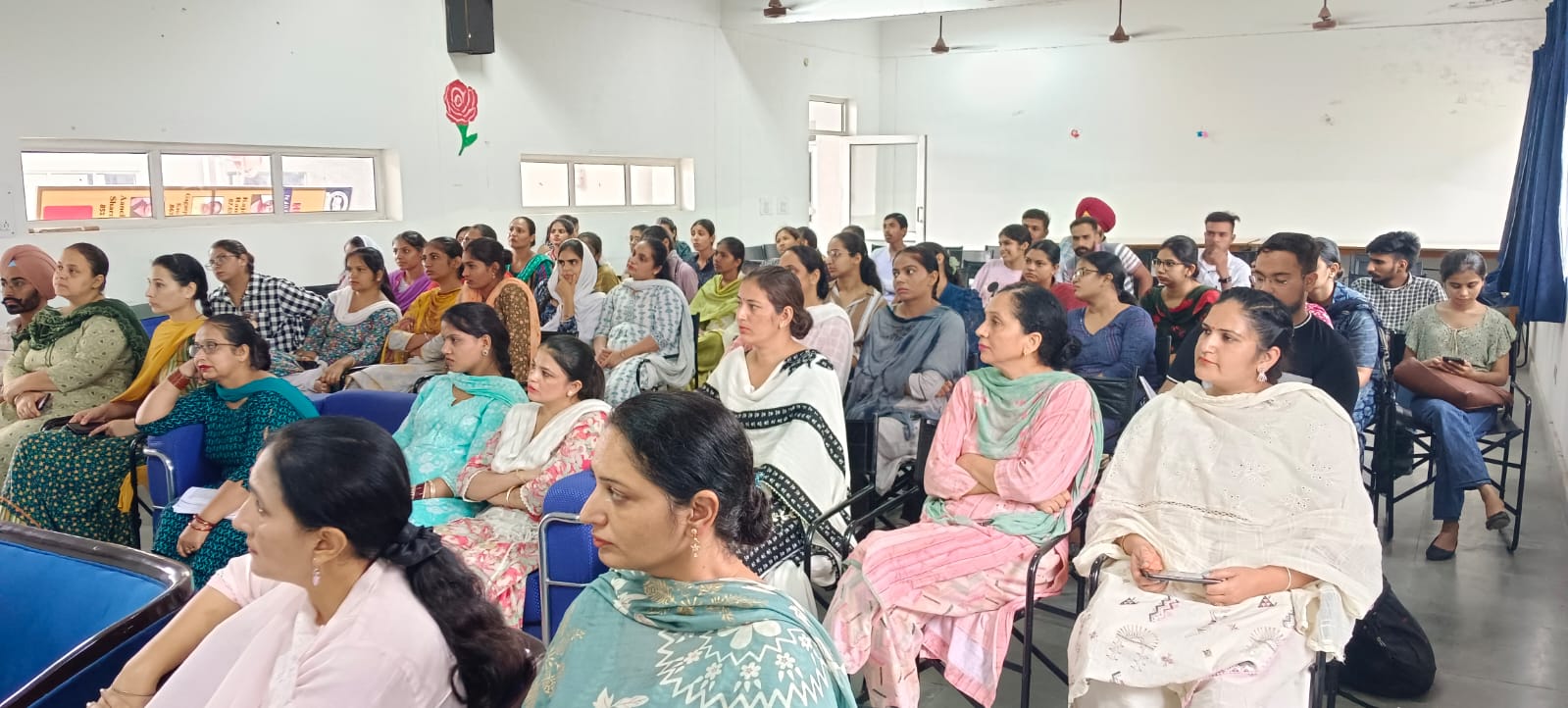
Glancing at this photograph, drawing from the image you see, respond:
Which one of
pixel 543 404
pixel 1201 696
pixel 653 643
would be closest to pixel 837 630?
pixel 1201 696

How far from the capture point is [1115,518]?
238 cm

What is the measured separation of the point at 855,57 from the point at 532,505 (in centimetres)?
996

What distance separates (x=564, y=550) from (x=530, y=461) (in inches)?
17.4

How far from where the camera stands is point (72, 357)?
148 inches

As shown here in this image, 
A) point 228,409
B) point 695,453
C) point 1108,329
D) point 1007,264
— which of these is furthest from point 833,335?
point 695,453

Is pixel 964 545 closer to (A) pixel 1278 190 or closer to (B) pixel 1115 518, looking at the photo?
(B) pixel 1115 518

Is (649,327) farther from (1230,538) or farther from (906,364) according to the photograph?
(1230,538)

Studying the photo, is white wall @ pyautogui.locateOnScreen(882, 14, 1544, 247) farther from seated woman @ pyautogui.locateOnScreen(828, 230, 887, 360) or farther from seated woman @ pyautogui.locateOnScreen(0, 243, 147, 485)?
seated woman @ pyautogui.locateOnScreen(0, 243, 147, 485)

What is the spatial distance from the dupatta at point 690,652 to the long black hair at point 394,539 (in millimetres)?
191

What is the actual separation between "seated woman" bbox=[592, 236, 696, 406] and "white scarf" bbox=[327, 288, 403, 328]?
969 mm

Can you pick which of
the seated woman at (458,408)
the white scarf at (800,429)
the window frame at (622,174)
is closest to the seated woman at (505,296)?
the seated woman at (458,408)

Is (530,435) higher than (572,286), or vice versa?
(572,286)

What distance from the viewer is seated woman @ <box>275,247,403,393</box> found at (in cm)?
461

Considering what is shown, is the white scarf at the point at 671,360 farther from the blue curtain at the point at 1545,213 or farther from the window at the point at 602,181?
the blue curtain at the point at 1545,213
